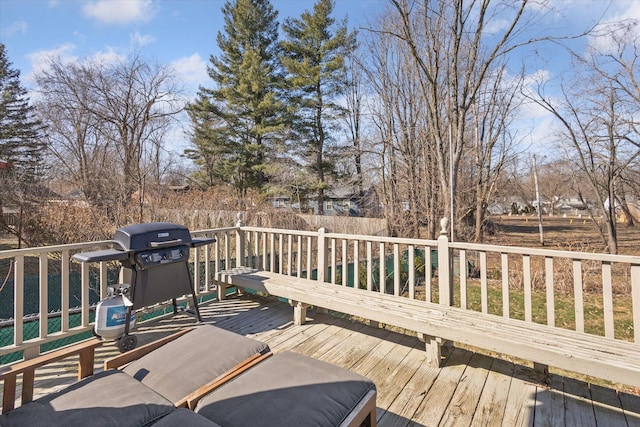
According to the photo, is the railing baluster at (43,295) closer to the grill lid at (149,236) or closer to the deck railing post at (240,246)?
the grill lid at (149,236)

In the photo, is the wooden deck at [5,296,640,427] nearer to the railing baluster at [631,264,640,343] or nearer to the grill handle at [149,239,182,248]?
the railing baluster at [631,264,640,343]

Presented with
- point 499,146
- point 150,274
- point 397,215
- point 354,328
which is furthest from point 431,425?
point 499,146

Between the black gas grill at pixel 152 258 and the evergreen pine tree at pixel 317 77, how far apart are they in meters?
11.1

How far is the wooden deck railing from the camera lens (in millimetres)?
2363

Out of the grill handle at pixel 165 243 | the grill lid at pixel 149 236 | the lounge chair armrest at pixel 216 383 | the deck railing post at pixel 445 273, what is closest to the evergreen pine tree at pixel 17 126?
the grill lid at pixel 149 236

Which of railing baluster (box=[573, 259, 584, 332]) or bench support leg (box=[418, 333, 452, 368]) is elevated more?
railing baluster (box=[573, 259, 584, 332])

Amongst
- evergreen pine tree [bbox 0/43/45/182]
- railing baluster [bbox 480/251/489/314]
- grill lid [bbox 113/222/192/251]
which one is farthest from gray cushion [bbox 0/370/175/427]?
evergreen pine tree [bbox 0/43/45/182]

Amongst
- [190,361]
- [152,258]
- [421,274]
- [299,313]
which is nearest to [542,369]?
[299,313]

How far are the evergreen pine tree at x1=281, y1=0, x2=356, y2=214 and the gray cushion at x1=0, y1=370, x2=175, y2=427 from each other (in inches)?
501

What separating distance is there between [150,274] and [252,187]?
12.8m

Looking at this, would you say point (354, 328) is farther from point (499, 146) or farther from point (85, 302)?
point (499, 146)

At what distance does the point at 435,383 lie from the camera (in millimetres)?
2301

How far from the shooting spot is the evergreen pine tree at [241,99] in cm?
1495

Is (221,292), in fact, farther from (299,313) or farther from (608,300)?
(608,300)
